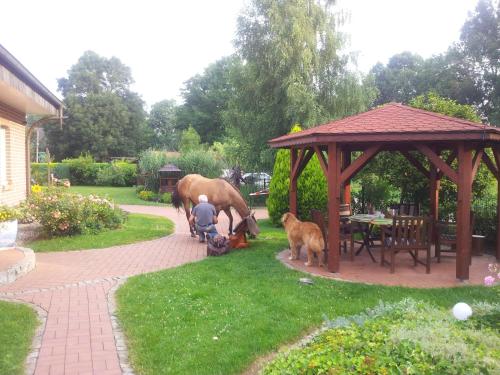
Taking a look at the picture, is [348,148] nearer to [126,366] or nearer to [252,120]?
[126,366]

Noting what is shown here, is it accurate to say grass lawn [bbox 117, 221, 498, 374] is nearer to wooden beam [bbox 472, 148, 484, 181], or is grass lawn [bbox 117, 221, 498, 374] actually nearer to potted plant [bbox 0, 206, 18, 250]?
wooden beam [bbox 472, 148, 484, 181]

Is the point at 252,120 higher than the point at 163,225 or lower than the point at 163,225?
higher

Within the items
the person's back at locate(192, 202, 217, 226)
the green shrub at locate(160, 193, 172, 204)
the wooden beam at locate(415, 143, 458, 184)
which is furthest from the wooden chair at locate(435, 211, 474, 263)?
the green shrub at locate(160, 193, 172, 204)

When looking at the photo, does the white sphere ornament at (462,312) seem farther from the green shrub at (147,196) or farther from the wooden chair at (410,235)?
the green shrub at (147,196)

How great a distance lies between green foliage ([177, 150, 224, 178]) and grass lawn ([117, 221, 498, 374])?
17.1m

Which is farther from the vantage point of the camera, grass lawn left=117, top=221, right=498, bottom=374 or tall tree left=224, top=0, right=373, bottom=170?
tall tree left=224, top=0, right=373, bottom=170

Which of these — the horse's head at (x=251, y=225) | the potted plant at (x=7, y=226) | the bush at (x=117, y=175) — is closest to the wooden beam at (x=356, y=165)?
the horse's head at (x=251, y=225)

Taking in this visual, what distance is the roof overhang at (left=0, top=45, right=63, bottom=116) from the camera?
22.4 feet

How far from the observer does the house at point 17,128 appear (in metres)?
10.4

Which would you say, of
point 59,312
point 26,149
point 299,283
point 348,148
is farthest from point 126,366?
point 26,149

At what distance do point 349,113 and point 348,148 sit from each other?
12.1 meters

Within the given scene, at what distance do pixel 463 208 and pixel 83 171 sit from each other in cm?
3306

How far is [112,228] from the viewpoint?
12.8m

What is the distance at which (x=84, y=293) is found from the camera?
266 inches
